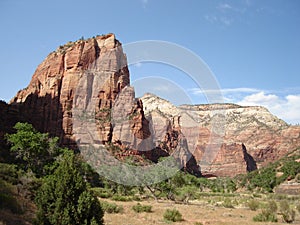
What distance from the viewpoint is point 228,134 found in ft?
527

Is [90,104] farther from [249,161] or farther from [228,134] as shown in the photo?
[228,134]

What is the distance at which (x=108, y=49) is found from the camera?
9688 centimetres

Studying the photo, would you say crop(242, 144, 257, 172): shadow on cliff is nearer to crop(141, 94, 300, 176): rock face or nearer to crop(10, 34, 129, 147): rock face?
crop(141, 94, 300, 176): rock face

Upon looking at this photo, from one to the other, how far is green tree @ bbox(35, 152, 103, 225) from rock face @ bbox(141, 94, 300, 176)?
112163 millimetres

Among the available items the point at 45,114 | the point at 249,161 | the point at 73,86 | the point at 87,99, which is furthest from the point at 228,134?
the point at 45,114

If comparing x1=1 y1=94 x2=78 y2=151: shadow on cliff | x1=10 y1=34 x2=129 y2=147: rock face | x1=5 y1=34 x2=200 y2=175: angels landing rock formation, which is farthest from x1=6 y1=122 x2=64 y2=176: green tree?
x1=10 y1=34 x2=129 y2=147: rock face

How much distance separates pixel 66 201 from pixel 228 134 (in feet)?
511

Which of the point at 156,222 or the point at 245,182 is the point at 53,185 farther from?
the point at 245,182

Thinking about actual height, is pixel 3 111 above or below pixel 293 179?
above

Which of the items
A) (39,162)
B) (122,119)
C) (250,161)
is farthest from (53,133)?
(250,161)

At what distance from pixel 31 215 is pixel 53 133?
242 ft

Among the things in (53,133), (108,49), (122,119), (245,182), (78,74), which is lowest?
(245,182)

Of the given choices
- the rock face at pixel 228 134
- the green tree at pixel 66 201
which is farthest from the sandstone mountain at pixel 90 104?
the green tree at pixel 66 201

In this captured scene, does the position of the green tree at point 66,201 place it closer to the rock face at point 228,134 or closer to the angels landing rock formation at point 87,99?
the angels landing rock formation at point 87,99
